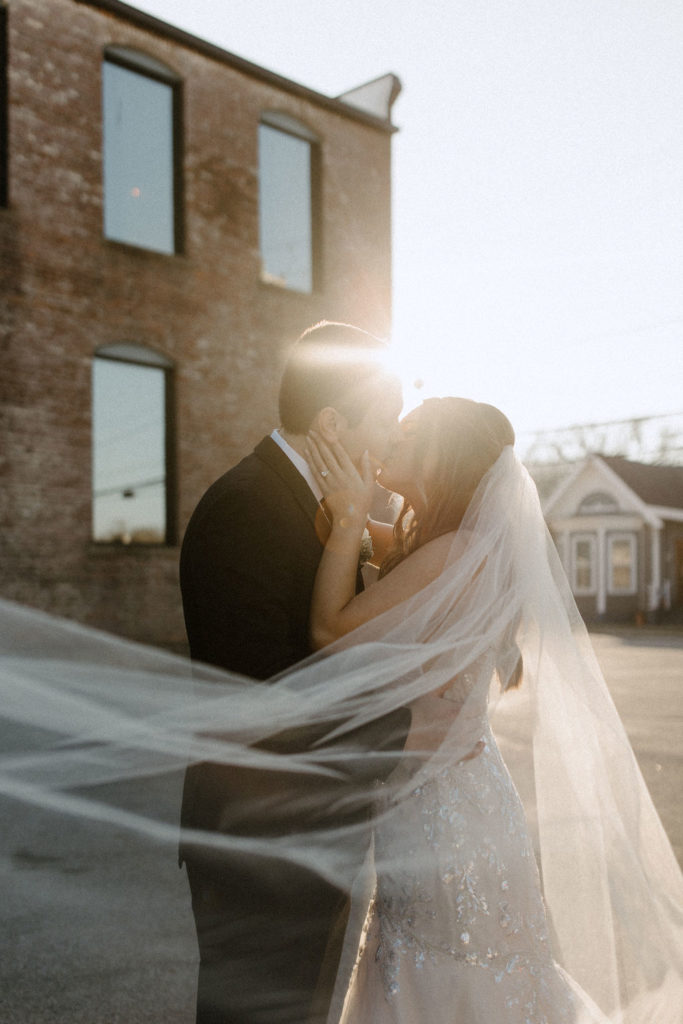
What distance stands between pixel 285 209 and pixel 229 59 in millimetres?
2327

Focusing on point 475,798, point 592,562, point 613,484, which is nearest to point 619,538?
point 592,562

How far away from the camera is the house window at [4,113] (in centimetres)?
1123

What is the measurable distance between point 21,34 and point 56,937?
1098 centimetres

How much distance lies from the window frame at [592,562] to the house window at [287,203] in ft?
68.5

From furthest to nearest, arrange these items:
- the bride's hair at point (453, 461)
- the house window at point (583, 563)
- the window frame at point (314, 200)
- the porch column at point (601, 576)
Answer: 1. the house window at point (583, 563)
2. the porch column at point (601, 576)
3. the window frame at point (314, 200)
4. the bride's hair at point (453, 461)

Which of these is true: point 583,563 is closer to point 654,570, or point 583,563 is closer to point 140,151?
point 654,570

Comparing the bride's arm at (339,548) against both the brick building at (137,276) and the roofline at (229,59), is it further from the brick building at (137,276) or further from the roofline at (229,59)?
the roofline at (229,59)

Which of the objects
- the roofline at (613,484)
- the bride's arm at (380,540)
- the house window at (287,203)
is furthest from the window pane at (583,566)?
the bride's arm at (380,540)

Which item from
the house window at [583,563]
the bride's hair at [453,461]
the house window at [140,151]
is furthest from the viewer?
the house window at [583,563]

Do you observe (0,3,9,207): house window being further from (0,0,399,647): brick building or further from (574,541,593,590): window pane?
(574,541,593,590): window pane

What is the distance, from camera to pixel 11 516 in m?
11.0

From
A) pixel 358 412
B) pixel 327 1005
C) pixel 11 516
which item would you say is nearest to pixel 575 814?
pixel 327 1005

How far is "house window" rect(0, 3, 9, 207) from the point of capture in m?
11.2

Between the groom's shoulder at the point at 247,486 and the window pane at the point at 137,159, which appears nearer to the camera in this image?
the groom's shoulder at the point at 247,486
